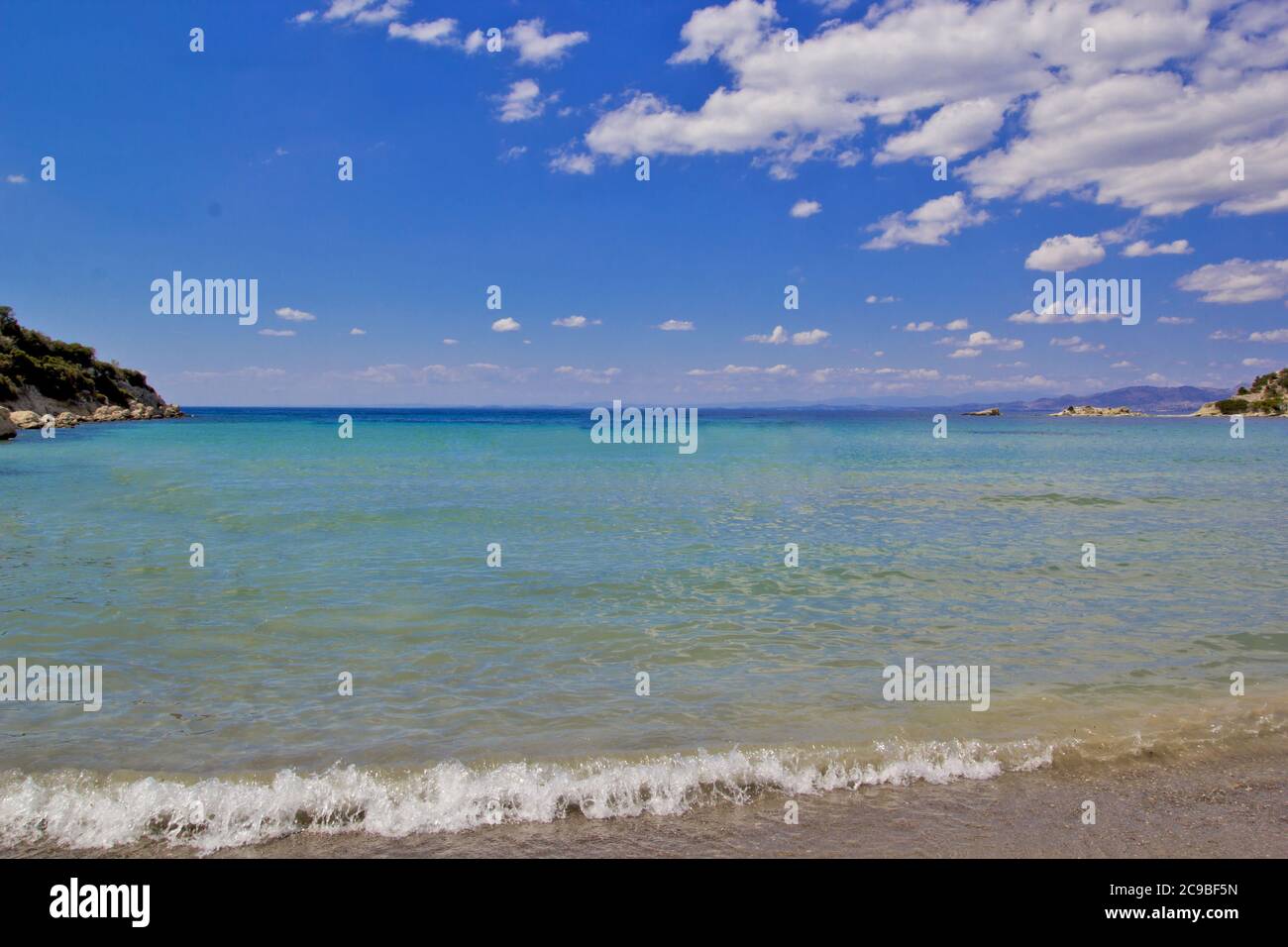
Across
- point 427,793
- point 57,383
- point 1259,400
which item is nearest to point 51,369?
point 57,383

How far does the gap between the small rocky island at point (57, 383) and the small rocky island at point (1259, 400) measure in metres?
186

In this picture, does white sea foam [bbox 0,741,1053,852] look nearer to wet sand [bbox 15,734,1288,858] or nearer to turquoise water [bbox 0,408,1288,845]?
turquoise water [bbox 0,408,1288,845]

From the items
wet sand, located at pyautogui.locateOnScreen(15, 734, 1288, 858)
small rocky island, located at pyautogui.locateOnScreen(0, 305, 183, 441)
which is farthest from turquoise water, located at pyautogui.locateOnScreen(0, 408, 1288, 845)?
small rocky island, located at pyautogui.locateOnScreen(0, 305, 183, 441)

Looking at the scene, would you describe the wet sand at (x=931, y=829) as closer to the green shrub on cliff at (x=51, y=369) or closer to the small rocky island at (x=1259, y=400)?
the green shrub on cliff at (x=51, y=369)

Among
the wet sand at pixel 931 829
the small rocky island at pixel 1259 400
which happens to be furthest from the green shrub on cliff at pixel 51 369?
the small rocky island at pixel 1259 400

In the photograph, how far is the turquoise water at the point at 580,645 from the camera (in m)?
6.60

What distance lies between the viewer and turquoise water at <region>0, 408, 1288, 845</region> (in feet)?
21.6

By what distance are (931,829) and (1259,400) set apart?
186 m

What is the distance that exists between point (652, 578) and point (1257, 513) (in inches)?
767

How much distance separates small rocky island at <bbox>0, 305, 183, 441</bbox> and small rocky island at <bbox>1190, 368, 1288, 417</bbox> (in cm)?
18609

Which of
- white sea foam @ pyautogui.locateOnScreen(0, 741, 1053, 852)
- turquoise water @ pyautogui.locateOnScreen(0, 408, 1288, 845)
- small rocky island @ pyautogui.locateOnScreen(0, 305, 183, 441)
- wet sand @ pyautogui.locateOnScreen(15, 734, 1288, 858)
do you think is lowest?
wet sand @ pyautogui.locateOnScreen(15, 734, 1288, 858)

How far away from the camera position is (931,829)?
18.8 feet
